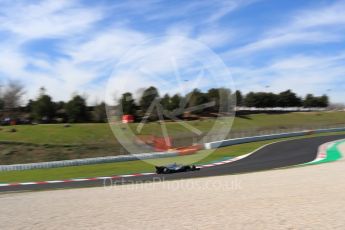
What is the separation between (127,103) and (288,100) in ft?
382

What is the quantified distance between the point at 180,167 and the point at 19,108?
70.2 m

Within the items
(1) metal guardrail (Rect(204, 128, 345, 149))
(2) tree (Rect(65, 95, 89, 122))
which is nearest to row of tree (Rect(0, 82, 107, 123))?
(2) tree (Rect(65, 95, 89, 122))

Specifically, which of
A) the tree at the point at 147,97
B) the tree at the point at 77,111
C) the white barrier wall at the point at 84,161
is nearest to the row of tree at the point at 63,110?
the tree at the point at 77,111

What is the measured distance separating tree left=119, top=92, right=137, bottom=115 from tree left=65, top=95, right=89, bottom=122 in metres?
49.5

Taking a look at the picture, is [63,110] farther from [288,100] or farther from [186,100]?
[288,100]

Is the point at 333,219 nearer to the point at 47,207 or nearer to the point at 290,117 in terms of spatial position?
the point at 47,207

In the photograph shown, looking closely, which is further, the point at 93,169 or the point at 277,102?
the point at 277,102

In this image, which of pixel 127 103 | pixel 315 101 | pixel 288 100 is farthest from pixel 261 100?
pixel 127 103

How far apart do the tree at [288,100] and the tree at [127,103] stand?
111 meters

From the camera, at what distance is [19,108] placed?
82.8 metres

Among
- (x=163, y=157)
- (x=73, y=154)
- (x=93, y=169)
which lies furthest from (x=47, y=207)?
(x=73, y=154)

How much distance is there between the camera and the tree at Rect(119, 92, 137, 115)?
54.3 feet

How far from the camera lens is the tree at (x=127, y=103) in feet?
54.3

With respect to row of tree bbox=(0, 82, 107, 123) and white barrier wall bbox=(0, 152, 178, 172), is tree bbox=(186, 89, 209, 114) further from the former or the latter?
row of tree bbox=(0, 82, 107, 123)
